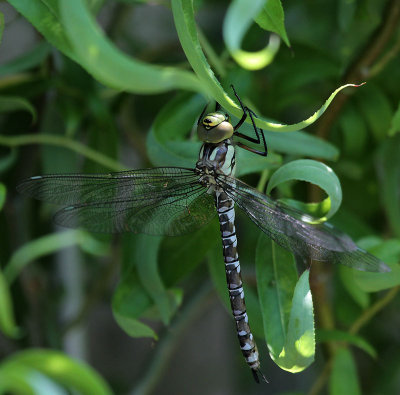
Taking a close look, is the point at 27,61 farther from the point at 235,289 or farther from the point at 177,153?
the point at 235,289

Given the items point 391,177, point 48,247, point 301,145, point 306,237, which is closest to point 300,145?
point 301,145

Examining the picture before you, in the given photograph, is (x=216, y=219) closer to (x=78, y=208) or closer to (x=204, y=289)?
(x=78, y=208)

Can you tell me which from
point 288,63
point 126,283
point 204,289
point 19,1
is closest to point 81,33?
point 19,1

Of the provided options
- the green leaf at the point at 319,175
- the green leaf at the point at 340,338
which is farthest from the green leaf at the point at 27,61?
the green leaf at the point at 340,338

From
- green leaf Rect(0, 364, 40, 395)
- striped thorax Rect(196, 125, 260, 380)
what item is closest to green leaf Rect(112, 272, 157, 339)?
striped thorax Rect(196, 125, 260, 380)

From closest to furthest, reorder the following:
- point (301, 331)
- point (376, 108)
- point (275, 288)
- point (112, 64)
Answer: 1. point (112, 64)
2. point (301, 331)
3. point (275, 288)
4. point (376, 108)

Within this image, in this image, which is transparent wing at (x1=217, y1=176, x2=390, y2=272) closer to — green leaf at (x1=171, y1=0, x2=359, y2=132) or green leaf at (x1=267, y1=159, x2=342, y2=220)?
green leaf at (x1=267, y1=159, x2=342, y2=220)

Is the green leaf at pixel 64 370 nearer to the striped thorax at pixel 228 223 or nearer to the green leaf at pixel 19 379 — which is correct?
the green leaf at pixel 19 379
